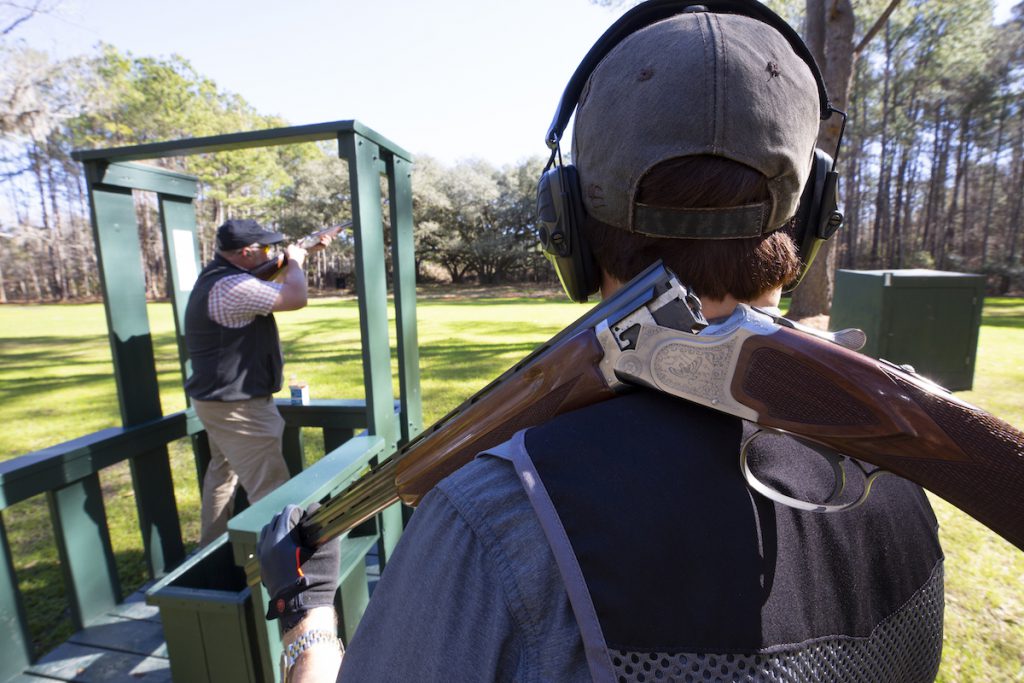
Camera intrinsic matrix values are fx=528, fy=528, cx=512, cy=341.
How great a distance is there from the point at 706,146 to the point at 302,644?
5.03 ft

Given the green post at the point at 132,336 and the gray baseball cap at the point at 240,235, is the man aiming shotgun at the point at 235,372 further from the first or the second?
the green post at the point at 132,336

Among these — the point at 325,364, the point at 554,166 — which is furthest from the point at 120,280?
the point at 325,364

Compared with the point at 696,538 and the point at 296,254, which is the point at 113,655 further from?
the point at 696,538

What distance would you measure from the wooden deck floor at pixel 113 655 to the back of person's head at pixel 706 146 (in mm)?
3439

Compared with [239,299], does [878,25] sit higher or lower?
higher

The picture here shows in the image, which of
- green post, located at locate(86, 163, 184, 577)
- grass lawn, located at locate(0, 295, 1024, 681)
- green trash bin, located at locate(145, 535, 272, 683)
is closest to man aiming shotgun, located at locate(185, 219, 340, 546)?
green post, located at locate(86, 163, 184, 577)

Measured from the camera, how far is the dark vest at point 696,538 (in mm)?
667

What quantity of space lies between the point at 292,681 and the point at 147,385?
9.96 feet

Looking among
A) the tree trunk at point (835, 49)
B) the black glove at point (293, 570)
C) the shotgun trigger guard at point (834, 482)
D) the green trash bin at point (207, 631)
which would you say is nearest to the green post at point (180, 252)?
the green trash bin at point (207, 631)

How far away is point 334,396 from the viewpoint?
9297mm

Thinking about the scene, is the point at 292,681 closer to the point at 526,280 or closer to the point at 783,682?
the point at 783,682

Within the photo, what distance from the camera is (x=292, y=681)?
1308 millimetres

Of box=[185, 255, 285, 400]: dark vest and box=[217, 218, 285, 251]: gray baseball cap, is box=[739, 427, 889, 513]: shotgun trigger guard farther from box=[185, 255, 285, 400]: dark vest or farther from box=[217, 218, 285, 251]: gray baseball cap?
box=[217, 218, 285, 251]: gray baseball cap

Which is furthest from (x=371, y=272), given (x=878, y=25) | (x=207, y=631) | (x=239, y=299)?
(x=878, y=25)
